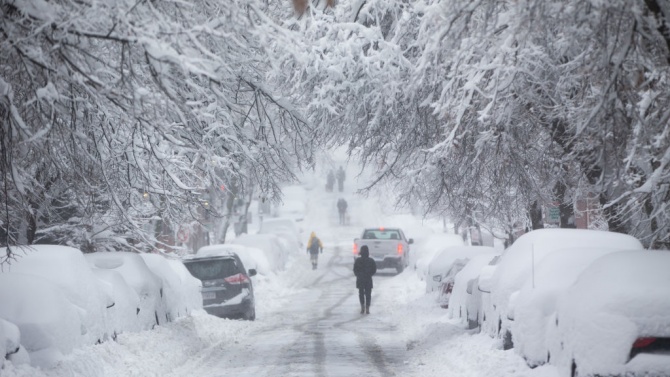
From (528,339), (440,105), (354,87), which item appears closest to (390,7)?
(354,87)

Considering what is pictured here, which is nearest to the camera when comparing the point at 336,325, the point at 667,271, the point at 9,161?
the point at 9,161

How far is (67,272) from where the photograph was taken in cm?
1195

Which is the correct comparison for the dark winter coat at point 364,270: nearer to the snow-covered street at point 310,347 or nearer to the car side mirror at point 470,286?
the snow-covered street at point 310,347

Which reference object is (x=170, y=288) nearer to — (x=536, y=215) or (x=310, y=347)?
(x=310, y=347)

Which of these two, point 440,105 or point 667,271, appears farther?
point 440,105

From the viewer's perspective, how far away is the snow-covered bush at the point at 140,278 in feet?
50.2

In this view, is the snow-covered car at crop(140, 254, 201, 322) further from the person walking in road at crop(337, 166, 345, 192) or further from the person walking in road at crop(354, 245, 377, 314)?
the person walking in road at crop(337, 166, 345, 192)

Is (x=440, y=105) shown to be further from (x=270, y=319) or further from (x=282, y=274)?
(x=282, y=274)

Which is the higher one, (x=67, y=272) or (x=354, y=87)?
(x=354, y=87)

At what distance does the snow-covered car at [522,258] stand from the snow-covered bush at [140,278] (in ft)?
18.4

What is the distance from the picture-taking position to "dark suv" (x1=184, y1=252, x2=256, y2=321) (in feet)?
69.3

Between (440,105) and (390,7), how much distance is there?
516 centimetres

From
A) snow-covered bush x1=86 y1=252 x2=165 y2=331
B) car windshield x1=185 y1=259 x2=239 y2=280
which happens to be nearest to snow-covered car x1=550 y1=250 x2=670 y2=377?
snow-covered bush x1=86 y1=252 x2=165 y2=331

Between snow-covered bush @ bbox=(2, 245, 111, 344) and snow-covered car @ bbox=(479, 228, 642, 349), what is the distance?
5215 mm
